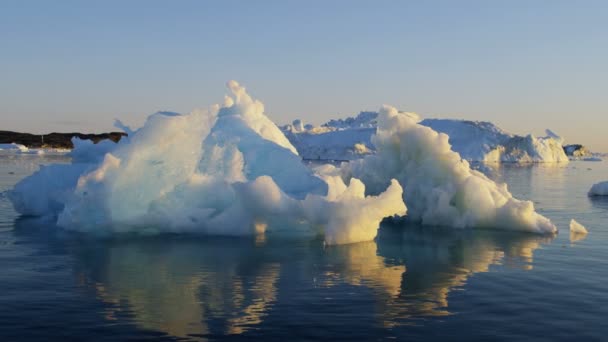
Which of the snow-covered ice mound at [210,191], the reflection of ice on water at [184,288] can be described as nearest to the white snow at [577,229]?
the snow-covered ice mound at [210,191]

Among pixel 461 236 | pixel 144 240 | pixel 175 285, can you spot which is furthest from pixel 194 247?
pixel 461 236

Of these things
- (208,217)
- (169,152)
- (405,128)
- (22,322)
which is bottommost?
(22,322)

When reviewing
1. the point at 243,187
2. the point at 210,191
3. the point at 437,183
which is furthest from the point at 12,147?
the point at 243,187

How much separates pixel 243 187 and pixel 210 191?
1.44 meters

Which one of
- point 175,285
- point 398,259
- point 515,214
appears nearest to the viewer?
point 175,285

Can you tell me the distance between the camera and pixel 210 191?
13.7 metres

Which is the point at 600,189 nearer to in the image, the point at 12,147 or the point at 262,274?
the point at 262,274

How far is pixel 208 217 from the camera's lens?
1354cm

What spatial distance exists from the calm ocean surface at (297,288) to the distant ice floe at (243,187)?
0.62 meters

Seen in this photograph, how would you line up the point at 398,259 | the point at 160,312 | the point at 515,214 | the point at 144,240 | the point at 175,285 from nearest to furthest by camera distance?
the point at 160,312 → the point at 175,285 → the point at 398,259 → the point at 144,240 → the point at 515,214

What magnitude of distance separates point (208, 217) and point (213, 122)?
2.72 m

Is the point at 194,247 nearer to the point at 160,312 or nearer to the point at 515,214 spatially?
the point at 160,312

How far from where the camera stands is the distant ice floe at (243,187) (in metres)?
12.6

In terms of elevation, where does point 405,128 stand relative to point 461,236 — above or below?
above
